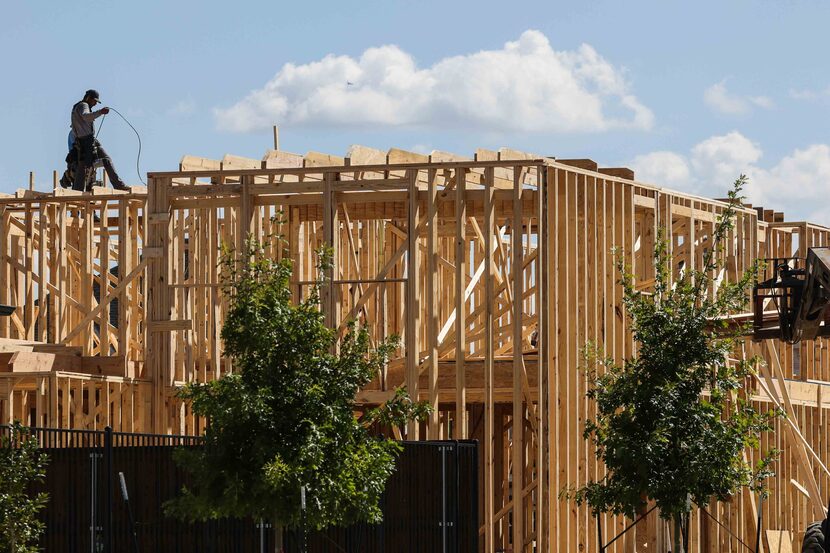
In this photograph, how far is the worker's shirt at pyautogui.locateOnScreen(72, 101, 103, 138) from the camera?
1139 inches

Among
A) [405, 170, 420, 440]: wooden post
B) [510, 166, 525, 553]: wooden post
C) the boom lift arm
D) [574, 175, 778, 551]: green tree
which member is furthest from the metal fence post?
the boom lift arm

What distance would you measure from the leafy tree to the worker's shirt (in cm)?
1171

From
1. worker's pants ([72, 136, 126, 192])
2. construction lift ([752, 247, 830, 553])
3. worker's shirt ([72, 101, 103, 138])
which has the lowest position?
construction lift ([752, 247, 830, 553])

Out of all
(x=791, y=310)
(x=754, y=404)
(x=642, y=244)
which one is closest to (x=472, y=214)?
(x=642, y=244)

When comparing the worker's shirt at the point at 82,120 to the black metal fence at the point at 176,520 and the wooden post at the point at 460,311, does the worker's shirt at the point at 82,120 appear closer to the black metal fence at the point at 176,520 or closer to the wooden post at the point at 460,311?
Result: the wooden post at the point at 460,311

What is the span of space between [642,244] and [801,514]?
21.9 ft

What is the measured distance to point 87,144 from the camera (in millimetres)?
29375

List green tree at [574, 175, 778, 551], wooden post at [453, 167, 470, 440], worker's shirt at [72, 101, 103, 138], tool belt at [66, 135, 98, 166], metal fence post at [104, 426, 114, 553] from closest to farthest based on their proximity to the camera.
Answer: green tree at [574, 175, 778, 551], metal fence post at [104, 426, 114, 553], wooden post at [453, 167, 470, 440], worker's shirt at [72, 101, 103, 138], tool belt at [66, 135, 98, 166]

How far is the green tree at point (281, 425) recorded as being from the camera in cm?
1588

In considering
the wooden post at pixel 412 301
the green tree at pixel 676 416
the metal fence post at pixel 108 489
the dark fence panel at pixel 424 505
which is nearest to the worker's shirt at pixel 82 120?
the wooden post at pixel 412 301

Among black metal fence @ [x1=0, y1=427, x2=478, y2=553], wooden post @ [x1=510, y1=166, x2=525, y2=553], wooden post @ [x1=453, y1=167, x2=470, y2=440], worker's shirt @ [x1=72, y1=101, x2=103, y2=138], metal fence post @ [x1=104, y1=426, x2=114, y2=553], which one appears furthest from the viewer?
worker's shirt @ [x1=72, y1=101, x2=103, y2=138]

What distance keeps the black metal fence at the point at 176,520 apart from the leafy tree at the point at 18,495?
780 mm

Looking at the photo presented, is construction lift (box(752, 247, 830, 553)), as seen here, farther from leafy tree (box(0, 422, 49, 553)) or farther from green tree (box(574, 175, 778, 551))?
leafy tree (box(0, 422, 49, 553))

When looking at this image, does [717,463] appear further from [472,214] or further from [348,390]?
[472,214]
